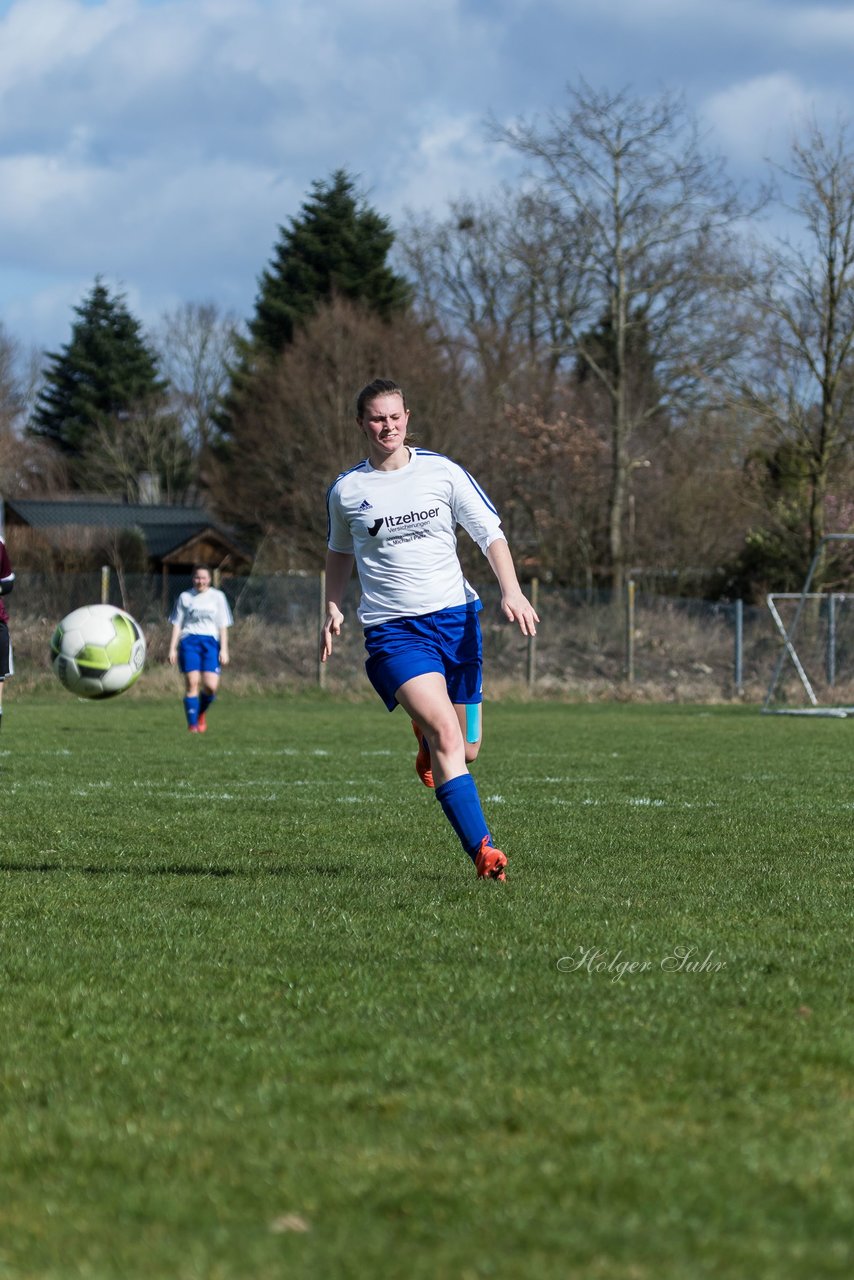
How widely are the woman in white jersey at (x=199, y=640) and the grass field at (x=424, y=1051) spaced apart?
31.6 ft

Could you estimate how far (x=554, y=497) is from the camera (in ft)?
146

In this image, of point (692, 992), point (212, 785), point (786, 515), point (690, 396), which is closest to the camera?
point (692, 992)

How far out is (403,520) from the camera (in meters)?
6.91

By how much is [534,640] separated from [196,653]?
13865mm

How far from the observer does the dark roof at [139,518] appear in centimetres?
5353

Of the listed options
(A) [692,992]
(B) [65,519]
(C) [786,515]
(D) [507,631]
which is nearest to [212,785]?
(A) [692,992]

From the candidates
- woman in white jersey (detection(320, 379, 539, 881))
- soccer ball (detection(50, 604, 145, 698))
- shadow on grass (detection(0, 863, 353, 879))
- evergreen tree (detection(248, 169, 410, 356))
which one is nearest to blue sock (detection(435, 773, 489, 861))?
woman in white jersey (detection(320, 379, 539, 881))

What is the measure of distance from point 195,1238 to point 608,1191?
73 centimetres

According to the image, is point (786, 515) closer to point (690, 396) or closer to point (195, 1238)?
point (690, 396)

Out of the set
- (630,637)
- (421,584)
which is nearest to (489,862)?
(421,584)

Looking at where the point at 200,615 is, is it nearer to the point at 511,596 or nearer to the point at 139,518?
the point at 511,596

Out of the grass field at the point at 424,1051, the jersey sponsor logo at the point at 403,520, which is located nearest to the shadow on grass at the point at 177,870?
the grass field at the point at 424,1051

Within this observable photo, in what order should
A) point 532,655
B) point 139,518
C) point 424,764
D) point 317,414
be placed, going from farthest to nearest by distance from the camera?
point 139,518 < point 317,414 < point 532,655 < point 424,764

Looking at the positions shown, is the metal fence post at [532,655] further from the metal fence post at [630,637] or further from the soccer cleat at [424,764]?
the soccer cleat at [424,764]
